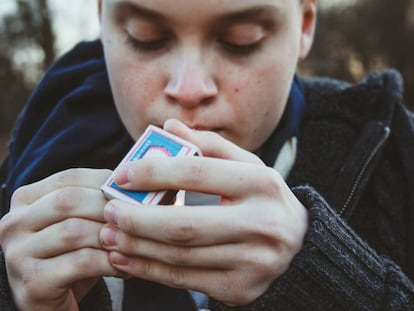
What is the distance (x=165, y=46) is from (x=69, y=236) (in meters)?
0.57

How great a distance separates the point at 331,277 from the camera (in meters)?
1.16

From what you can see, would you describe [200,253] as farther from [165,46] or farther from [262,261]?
[165,46]

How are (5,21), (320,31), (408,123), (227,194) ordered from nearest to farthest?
(227,194), (408,123), (5,21), (320,31)

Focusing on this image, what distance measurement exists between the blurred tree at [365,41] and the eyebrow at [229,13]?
941 centimetres

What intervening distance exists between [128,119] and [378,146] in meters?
0.82

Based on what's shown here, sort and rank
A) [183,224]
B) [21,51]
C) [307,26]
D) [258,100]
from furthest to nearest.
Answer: [21,51], [307,26], [258,100], [183,224]

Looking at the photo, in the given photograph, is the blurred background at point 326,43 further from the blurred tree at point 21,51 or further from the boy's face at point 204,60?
the boy's face at point 204,60

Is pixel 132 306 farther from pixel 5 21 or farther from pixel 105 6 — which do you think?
pixel 5 21

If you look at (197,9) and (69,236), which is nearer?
(69,236)

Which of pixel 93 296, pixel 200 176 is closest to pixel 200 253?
pixel 200 176

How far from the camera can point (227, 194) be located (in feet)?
3.32

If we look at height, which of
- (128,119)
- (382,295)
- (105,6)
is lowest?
(382,295)

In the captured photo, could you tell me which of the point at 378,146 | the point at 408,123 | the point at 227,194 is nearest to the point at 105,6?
the point at 227,194

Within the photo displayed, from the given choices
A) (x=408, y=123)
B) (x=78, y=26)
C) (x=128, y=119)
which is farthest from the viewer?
(x=78, y=26)
